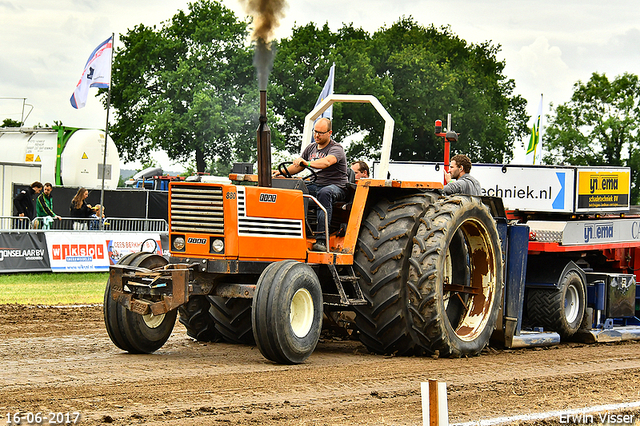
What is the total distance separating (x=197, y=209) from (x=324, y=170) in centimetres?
154

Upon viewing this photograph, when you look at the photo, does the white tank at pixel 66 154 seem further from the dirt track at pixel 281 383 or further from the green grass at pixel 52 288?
the dirt track at pixel 281 383

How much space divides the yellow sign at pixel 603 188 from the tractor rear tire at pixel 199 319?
5202 mm

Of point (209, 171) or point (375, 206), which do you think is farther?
point (209, 171)

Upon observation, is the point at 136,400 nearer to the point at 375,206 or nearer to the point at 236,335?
the point at 236,335

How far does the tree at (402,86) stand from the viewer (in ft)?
163

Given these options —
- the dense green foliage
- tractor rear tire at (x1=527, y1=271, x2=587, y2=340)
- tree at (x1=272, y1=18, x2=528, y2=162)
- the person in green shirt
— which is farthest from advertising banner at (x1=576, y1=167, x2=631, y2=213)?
tree at (x1=272, y1=18, x2=528, y2=162)

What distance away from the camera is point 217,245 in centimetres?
773

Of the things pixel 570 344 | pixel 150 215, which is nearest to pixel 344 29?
pixel 150 215

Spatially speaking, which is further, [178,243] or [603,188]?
[603,188]

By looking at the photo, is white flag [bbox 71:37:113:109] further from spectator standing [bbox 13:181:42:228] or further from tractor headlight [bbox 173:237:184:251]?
tractor headlight [bbox 173:237:184:251]

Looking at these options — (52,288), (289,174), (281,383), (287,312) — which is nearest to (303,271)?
(287,312)

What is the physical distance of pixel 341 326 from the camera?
354 inches

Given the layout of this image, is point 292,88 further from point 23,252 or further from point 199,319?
point 199,319

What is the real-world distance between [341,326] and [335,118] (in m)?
38.1
